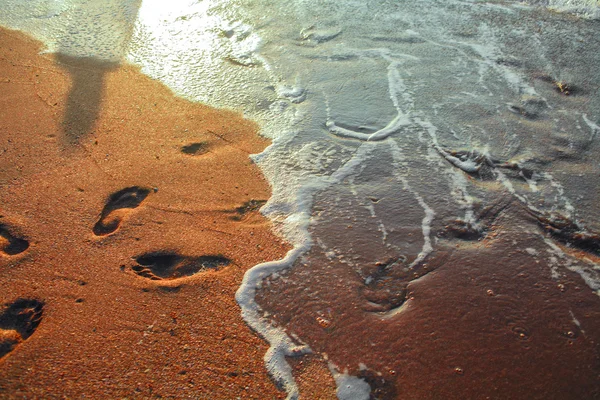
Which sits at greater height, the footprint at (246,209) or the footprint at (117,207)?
the footprint at (117,207)

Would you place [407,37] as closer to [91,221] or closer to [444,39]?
[444,39]

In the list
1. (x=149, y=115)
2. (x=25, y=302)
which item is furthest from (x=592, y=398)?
(x=149, y=115)

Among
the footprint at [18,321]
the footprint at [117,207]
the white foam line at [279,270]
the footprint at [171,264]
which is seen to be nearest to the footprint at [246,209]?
the white foam line at [279,270]

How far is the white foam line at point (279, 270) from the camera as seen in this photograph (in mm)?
2039

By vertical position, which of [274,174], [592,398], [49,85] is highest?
[49,85]

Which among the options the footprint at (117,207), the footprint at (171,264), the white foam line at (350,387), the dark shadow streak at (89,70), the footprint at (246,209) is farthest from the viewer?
the dark shadow streak at (89,70)

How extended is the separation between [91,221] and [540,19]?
5067 mm

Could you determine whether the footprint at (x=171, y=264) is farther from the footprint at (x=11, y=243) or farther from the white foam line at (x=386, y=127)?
the white foam line at (x=386, y=127)

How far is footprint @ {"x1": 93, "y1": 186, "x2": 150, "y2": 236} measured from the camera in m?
2.61

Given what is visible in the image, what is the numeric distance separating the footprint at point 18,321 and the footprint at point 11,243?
0.36 meters

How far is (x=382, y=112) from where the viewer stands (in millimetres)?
3625

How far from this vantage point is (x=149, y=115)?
358 cm

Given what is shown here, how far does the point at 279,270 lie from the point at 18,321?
1.25 metres

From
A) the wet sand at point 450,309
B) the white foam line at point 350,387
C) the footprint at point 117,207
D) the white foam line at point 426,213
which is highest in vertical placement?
the footprint at point 117,207
